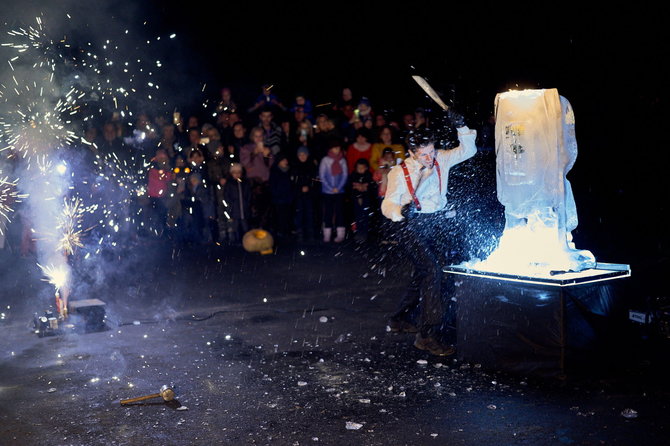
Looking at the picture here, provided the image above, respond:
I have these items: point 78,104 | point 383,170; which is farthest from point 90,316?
point 78,104

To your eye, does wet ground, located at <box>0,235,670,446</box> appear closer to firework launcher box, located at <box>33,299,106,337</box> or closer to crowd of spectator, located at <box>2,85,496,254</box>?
firework launcher box, located at <box>33,299,106,337</box>

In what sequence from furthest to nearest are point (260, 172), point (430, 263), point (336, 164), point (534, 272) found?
point (260, 172) → point (336, 164) → point (430, 263) → point (534, 272)

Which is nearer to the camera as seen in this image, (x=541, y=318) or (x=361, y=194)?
(x=541, y=318)

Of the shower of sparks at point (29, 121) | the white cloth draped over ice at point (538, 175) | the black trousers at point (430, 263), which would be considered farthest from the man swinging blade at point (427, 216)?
the shower of sparks at point (29, 121)

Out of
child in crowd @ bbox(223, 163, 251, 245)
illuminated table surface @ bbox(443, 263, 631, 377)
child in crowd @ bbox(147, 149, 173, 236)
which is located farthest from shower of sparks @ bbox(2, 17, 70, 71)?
illuminated table surface @ bbox(443, 263, 631, 377)

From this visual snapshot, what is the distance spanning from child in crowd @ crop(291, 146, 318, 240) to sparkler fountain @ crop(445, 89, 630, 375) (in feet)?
26.4

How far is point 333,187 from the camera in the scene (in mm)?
14047

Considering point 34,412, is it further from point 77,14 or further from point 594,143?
point 594,143

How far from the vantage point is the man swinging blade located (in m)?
6.77

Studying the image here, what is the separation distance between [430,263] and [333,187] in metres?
7.37

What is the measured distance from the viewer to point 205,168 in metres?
14.3

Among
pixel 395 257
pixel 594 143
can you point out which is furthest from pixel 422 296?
pixel 594 143

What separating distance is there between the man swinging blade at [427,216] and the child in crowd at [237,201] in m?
7.45

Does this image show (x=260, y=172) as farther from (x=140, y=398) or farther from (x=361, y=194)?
(x=140, y=398)
